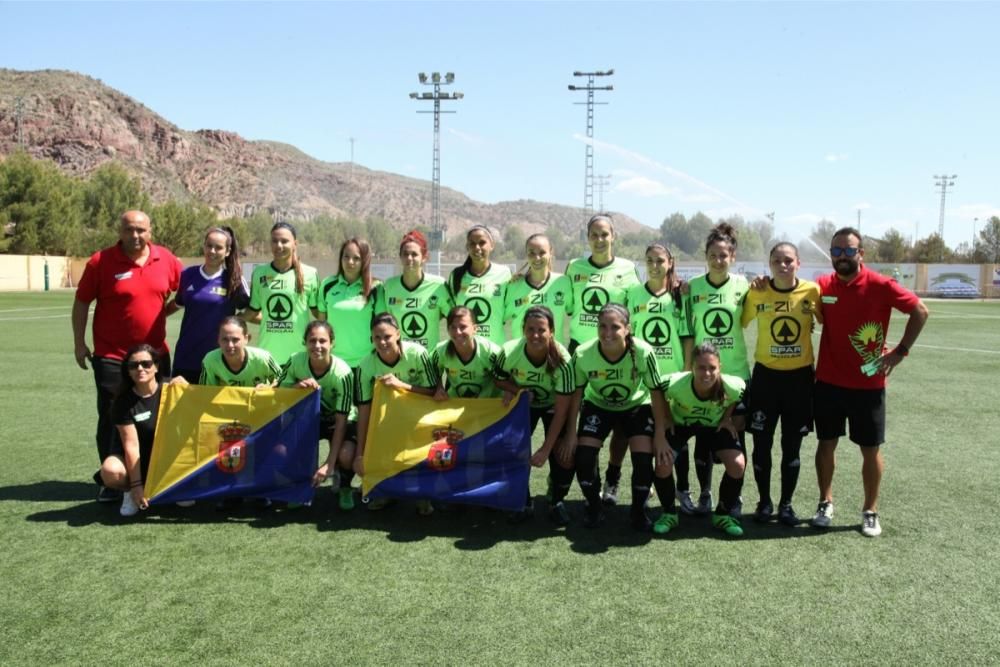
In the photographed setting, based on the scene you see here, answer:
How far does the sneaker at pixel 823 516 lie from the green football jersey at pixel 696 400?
88 cm

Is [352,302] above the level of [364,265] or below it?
below

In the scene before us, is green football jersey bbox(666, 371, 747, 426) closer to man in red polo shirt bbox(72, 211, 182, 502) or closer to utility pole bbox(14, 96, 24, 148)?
man in red polo shirt bbox(72, 211, 182, 502)

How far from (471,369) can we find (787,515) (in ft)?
7.53

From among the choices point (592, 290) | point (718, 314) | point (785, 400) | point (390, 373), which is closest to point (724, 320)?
point (718, 314)

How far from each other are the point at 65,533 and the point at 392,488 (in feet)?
6.51

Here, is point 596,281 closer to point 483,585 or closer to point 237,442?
point 483,585

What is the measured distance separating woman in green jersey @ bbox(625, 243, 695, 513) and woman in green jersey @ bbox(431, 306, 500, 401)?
43.5 inches

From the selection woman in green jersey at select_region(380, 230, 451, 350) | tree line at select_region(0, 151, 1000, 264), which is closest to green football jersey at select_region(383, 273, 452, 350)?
woman in green jersey at select_region(380, 230, 451, 350)

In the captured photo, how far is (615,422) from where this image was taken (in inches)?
200

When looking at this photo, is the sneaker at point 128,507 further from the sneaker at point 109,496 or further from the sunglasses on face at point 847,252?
the sunglasses on face at point 847,252

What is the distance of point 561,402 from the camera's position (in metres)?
5.01

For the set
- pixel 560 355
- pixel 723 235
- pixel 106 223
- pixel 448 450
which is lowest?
pixel 448 450

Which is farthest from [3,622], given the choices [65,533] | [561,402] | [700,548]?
[700,548]

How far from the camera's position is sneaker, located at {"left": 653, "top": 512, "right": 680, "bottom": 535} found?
4.74 m
